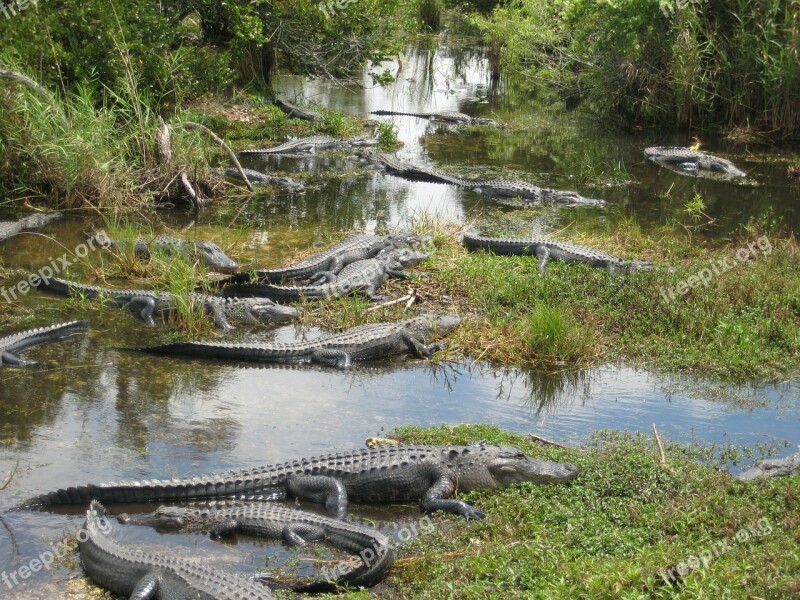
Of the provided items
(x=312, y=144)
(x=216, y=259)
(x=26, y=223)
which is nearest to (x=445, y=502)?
(x=216, y=259)

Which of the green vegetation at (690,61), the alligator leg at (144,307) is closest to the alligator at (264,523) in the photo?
the alligator leg at (144,307)

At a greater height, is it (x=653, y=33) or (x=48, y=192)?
(x=653, y=33)

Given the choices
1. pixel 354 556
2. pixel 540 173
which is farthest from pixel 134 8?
→ pixel 354 556

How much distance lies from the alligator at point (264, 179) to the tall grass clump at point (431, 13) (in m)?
19.8

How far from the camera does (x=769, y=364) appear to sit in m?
7.18

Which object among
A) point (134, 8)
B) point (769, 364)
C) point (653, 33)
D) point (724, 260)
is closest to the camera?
point (769, 364)

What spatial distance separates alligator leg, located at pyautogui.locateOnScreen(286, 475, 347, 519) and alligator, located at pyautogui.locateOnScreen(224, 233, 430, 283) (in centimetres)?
381

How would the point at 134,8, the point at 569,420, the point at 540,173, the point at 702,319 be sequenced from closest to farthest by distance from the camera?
the point at 569,420, the point at 702,319, the point at 134,8, the point at 540,173

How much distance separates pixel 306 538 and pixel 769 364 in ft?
13.8

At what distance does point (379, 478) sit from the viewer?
5.32 metres

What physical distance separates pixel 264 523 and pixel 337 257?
497 centimetres

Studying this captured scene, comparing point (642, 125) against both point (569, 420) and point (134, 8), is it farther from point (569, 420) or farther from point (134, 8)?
point (569, 420)

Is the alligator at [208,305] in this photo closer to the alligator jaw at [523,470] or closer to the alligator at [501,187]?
the alligator jaw at [523,470]

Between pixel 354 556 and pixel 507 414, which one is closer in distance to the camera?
pixel 354 556
